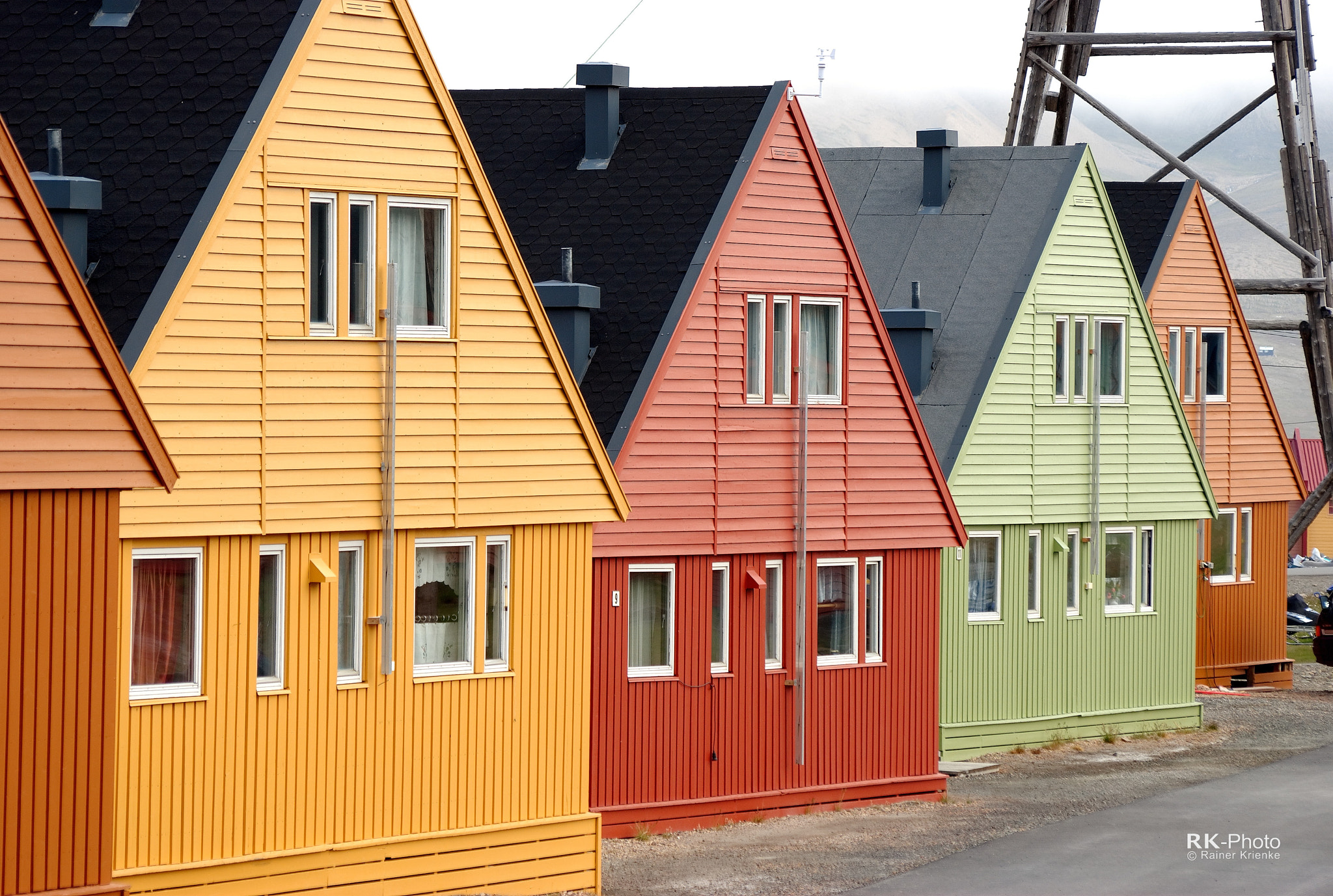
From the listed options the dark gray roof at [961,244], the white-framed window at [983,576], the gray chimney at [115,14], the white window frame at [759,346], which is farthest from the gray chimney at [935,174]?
the gray chimney at [115,14]

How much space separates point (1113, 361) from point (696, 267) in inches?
406

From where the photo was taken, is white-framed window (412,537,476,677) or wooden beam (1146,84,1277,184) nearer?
white-framed window (412,537,476,677)

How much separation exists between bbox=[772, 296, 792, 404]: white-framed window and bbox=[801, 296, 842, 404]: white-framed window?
303 millimetres

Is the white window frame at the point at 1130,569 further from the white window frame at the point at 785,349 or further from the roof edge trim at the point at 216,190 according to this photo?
the roof edge trim at the point at 216,190

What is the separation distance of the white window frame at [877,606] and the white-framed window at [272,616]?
30.7 feet

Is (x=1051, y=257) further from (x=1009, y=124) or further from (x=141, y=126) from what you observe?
(x=141, y=126)

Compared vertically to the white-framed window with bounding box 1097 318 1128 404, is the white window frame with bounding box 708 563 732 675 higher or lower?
lower

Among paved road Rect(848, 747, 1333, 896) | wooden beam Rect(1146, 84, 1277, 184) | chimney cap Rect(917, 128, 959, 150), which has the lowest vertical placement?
paved road Rect(848, 747, 1333, 896)

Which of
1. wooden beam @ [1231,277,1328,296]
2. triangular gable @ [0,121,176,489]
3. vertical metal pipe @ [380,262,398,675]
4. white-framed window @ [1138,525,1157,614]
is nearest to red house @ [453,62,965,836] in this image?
vertical metal pipe @ [380,262,398,675]

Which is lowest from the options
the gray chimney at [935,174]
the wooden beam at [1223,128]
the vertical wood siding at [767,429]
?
the vertical wood siding at [767,429]

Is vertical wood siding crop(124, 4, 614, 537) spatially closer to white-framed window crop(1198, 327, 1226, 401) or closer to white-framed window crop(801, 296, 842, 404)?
white-framed window crop(801, 296, 842, 404)

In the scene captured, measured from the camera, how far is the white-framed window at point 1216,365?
36.5 meters

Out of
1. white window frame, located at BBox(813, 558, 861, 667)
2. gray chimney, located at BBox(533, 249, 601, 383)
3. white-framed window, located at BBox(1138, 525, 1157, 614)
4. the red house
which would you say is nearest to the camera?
gray chimney, located at BBox(533, 249, 601, 383)

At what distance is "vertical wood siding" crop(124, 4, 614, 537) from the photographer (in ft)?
55.7
